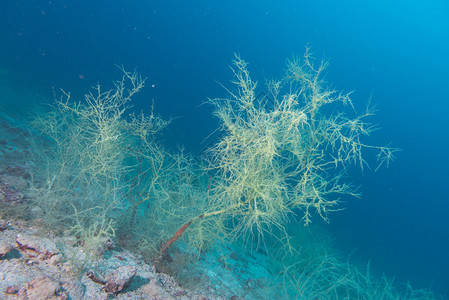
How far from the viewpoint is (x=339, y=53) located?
5119 cm

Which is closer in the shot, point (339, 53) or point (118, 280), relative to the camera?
point (118, 280)

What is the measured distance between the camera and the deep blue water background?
41.3 m

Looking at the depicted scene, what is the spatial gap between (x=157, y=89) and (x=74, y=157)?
34.6 m

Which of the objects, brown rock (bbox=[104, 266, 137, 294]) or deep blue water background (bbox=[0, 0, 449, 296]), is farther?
deep blue water background (bbox=[0, 0, 449, 296])

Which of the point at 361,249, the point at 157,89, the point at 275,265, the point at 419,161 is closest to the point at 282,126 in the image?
the point at 275,265

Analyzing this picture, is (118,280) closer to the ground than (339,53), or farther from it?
closer to the ground

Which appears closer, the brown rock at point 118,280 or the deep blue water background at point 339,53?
the brown rock at point 118,280

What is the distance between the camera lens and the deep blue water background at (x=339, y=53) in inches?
1628

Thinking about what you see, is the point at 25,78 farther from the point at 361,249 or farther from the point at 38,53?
the point at 361,249

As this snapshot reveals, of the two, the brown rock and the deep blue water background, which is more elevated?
the deep blue water background

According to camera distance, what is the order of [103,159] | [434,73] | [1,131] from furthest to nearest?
[434,73], [1,131], [103,159]

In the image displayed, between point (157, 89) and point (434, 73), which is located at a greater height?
point (434, 73)

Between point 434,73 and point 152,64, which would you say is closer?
point 152,64

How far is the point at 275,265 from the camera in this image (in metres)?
7.57
